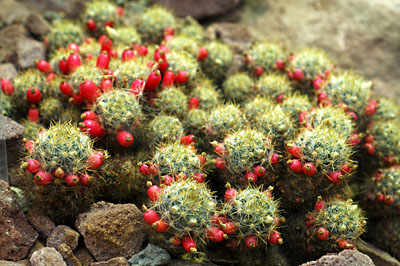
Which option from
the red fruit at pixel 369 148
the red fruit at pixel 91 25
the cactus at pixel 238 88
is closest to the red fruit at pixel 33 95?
the red fruit at pixel 91 25

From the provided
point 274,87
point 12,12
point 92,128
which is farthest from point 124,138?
point 12,12

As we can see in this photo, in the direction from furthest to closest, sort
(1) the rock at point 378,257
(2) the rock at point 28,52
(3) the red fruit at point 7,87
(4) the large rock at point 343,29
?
(4) the large rock at point 343,29, (2) the rock at point 28,52, (3) the red fruit at point 7,87, (1) the rock at point 378,257

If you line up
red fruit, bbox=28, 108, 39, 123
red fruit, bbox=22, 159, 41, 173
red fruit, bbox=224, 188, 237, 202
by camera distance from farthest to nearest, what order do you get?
red fruit, bbox=28, 108, 39, 123 → red fruit, bbox=224, 188, 237, 202 → red fruit, bbox=22, 159, 41, 173

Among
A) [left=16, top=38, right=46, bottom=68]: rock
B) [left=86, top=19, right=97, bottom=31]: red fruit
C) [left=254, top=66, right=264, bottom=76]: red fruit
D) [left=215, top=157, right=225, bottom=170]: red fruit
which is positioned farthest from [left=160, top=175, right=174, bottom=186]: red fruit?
[left=86, top=19, right=97, bottom=31]: red fruit

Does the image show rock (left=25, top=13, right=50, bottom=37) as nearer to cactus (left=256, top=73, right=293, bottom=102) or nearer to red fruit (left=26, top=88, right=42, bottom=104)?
red fruit (left=26, top=88, right=42, bottom=104)

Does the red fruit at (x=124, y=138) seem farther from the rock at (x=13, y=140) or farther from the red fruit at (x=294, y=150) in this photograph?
the red fruit at (x=294, y=150)

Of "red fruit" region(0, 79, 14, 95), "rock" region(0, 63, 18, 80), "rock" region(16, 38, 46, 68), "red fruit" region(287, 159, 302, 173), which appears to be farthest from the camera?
"rock" region(16, 38, 46, 68)
